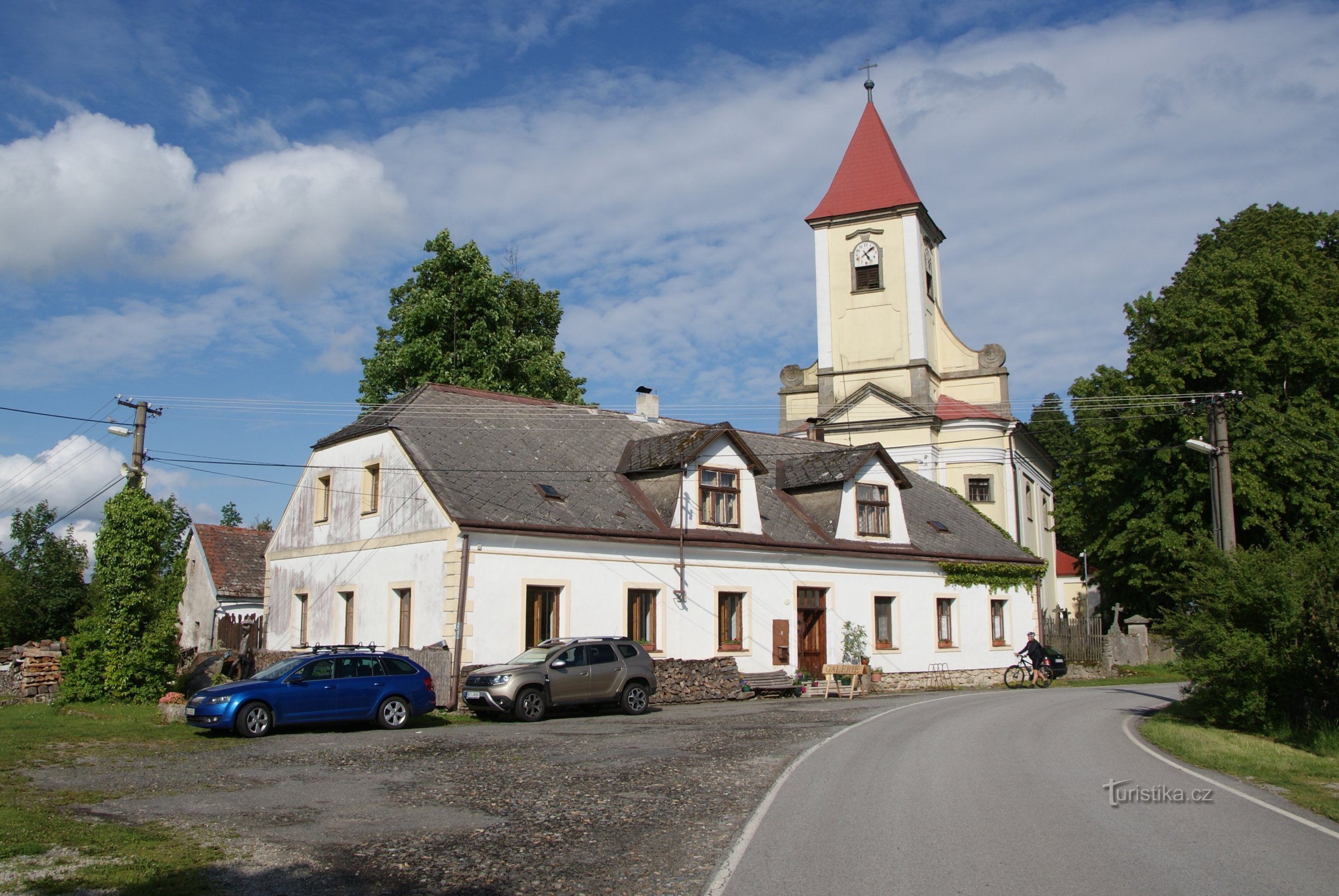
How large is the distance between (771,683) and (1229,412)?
19.9m

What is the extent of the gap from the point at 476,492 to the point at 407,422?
3.41m

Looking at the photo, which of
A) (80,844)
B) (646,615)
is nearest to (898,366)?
(646,615)

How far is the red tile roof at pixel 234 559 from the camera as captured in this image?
40.6 meters

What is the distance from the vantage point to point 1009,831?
892 cm

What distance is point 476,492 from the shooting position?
2356 centimetres

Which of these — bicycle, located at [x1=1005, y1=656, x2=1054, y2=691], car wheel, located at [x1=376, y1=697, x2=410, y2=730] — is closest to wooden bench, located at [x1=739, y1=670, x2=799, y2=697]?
bicycle, located at [x1=1005, y1=656, x2=1054, y2=691]

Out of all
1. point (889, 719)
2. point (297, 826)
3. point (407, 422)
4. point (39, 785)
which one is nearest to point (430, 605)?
point (407, 422)

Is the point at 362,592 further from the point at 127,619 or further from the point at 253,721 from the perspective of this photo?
the point at 253,721

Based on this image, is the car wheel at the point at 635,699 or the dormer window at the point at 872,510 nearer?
the car wheel at the point at 635,699

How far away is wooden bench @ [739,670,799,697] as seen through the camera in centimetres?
2559

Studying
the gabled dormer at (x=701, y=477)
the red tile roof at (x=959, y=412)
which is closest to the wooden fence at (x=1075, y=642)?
the red tile roof at (x=959, y=412)

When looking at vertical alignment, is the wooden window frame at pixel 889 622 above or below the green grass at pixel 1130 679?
above

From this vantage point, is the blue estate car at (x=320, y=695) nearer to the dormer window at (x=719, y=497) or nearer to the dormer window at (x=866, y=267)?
the dormer window at (x=719, y=497)

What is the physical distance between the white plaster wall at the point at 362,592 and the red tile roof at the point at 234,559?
11.5 metres
